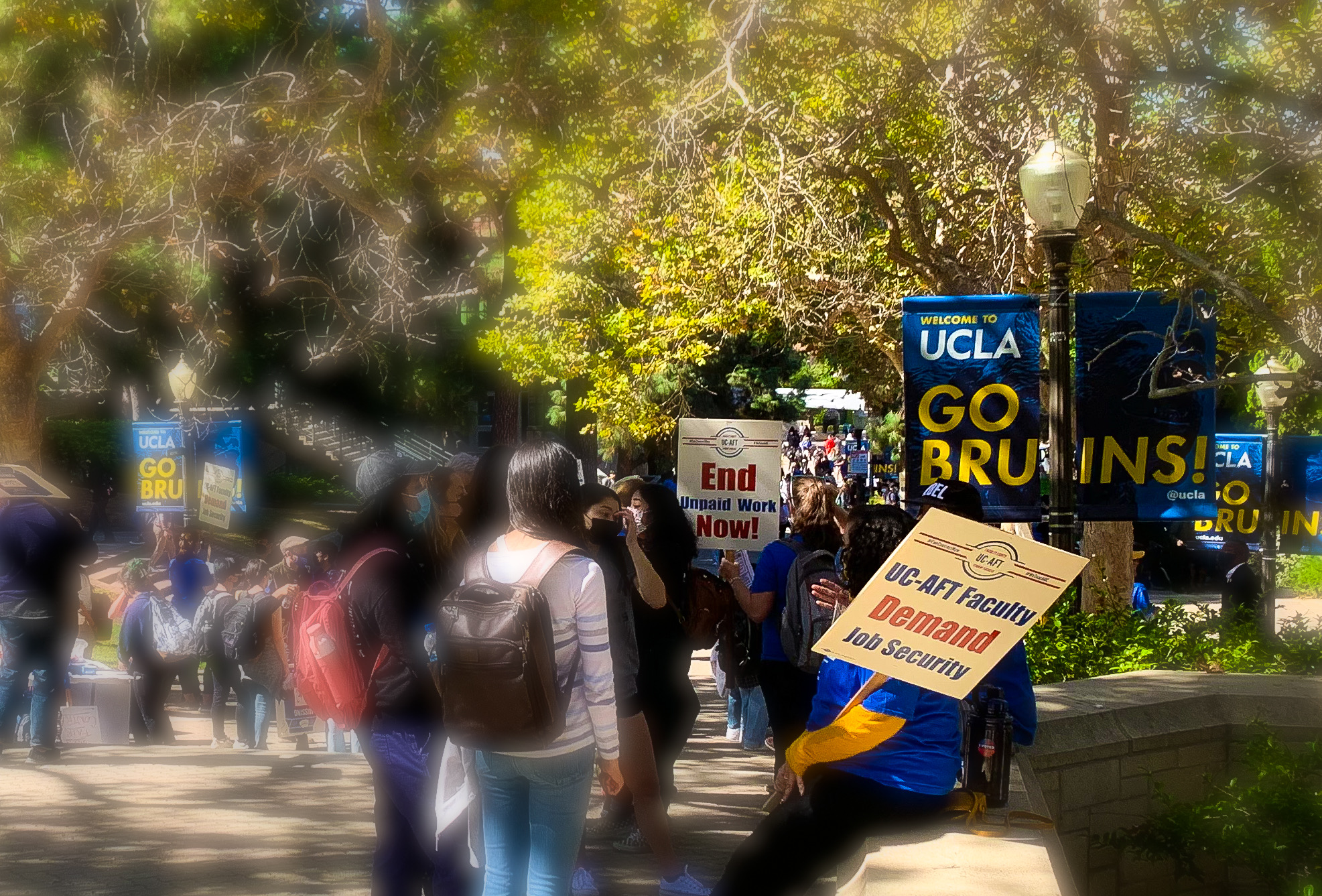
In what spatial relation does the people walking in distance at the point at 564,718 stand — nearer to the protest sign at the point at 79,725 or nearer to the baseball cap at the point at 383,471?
the baseball cap at the point at 383,471

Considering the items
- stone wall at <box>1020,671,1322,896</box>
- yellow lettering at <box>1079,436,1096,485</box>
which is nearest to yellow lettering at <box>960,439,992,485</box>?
Result: yellow lettering at <box>1079,436,1096,485</box>

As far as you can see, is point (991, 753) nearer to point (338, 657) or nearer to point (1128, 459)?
point (338, 657)

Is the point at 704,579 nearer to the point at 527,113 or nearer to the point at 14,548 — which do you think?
the point at 14,548

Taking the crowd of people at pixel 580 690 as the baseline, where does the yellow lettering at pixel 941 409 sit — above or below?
above

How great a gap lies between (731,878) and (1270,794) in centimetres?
235

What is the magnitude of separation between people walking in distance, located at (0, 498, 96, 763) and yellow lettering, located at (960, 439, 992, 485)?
18.3ft

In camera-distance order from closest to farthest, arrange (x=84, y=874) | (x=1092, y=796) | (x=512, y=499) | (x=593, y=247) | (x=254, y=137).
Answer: (x=512, y=499), (x=1092, y=796), (x=84, y=874), (x=254, y=137), (x=593, y=247)

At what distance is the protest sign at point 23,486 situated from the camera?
962 centimetres

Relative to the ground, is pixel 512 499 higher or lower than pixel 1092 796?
higher

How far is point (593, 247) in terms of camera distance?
19891 mm

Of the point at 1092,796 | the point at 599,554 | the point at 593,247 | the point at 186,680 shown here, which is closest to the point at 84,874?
the point at 599,554

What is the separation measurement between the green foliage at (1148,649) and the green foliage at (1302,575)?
66.2ft

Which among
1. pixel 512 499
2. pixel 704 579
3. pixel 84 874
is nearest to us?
pixel 512 499

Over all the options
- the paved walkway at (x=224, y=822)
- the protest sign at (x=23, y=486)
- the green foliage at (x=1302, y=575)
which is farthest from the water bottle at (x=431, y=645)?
the green foliage at (x=1302, y=575)
